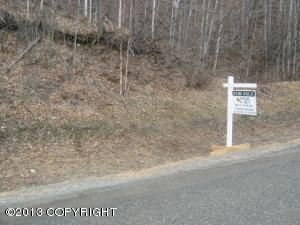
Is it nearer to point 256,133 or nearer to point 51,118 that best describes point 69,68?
point 51,118

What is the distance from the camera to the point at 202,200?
5941 mm

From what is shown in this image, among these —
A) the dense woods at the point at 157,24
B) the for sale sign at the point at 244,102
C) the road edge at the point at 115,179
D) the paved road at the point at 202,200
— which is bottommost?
the road edge at the point at 115,179

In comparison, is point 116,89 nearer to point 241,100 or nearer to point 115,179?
point 241,100

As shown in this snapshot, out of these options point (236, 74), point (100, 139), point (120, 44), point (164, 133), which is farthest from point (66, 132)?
point (236, 74)

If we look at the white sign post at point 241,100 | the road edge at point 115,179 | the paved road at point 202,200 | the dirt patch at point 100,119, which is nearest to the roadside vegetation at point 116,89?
the dirt patch at point 100,119

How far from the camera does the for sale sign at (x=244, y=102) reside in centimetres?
952

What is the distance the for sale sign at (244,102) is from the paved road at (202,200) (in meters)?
1.91

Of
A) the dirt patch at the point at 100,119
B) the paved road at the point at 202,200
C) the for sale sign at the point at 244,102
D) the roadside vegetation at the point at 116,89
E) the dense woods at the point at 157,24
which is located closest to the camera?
the paved road at the point at 202,200

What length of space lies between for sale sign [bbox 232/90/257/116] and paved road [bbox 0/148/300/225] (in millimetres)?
1912

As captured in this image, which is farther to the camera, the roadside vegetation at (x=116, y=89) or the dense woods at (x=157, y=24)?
the dense woods at (x=157, y=24)

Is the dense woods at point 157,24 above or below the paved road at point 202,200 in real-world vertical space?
above

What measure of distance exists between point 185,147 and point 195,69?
265 inches

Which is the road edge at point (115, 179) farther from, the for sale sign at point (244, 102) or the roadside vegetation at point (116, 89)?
the for sale sign at point (244, 102)

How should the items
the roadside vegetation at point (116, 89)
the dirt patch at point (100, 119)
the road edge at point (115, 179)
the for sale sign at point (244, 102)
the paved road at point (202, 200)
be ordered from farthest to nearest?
the for sale sign at point (244, 102) → the roadside vegetation at point (116, 89) → the dirt patch at point (100, 119) → the road edge at point (115, 179) → the paved road at point (202, 200)
